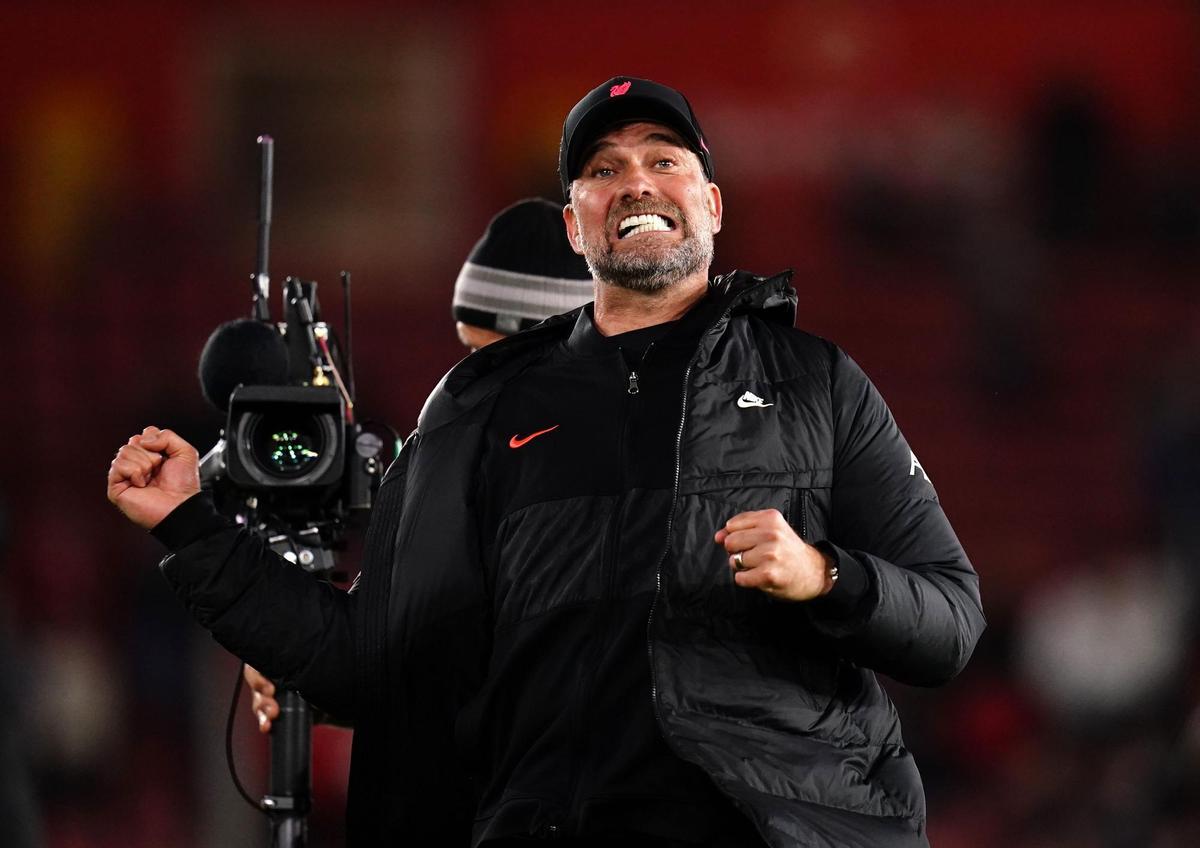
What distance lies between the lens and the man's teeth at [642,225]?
2.02m

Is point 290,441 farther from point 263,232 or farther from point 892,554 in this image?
point 892,554

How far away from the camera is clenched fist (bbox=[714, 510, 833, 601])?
5.06 ft

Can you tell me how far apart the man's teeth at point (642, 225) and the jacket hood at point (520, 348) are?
0.30ft

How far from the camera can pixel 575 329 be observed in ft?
6.81

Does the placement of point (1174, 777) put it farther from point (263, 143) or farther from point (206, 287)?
point (206, 287)

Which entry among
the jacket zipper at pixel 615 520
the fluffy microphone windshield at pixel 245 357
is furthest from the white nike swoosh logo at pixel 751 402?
the fluffy microphone windshield at pixel 245 357

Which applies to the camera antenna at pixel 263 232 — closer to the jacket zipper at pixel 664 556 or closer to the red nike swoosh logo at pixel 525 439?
the red nike swoosh logo at pixel 525 439

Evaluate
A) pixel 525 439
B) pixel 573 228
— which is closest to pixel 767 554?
pixel 525 439

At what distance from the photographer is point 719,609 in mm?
1753

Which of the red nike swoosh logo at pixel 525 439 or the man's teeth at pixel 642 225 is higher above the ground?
the man's teeth at pixel 642 225

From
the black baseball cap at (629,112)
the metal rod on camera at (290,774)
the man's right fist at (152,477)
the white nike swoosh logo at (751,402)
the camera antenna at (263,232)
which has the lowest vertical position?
the metal rod on camera at (290,774)

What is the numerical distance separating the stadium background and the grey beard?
3.50 metres

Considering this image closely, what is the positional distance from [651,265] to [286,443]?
2.61 ft

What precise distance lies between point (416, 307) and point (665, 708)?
17.9 feet
